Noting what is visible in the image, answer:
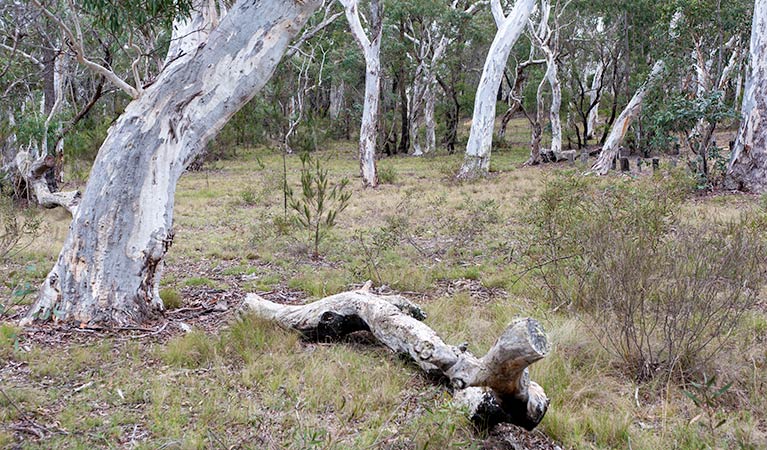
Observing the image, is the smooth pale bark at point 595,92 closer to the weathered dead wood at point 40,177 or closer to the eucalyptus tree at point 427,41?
the eucalyptus tree at point 427,41

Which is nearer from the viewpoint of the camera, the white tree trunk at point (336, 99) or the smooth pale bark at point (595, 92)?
the smooth pale bark at point (595, 92)

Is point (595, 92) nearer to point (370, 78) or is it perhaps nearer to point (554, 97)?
point (554, 97)

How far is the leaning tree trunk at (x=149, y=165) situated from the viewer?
4727 millimetres

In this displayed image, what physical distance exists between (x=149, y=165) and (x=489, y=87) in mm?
12628

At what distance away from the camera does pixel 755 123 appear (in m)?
11.6

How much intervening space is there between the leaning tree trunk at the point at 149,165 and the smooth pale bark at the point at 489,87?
1114 cm

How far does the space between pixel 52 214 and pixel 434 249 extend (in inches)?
280

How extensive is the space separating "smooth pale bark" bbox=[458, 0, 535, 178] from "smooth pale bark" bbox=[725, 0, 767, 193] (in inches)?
216

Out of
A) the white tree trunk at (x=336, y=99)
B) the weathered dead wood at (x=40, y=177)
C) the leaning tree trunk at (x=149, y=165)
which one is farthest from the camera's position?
the white tree trunk at (x=336, y=99)

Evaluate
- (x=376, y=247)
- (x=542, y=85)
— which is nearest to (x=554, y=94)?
(x=542, y=85)

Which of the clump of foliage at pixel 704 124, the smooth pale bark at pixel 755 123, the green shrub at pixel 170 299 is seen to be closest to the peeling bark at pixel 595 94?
the clump of foliage at pixel 704 124

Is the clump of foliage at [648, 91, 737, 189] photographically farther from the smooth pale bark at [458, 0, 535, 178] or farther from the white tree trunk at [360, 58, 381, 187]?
the white tree trunk at [360, 58, 381, 187]

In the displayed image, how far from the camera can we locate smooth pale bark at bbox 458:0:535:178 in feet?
51.7

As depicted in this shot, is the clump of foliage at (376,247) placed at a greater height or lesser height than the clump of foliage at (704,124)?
lesser
